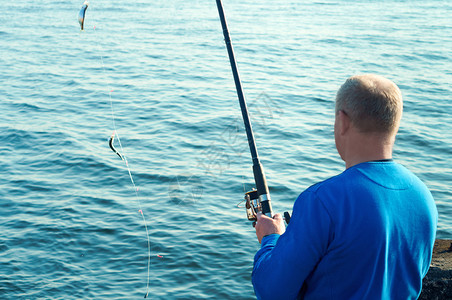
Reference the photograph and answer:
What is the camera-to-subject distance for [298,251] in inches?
68.4

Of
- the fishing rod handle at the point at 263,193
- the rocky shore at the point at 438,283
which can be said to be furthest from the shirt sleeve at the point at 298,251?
the rocky shore at the point at 438,283

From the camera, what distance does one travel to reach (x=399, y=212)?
1.73 metres

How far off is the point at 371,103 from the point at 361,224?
1.27 feet

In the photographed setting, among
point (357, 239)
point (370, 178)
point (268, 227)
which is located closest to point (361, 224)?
point (357, 239)

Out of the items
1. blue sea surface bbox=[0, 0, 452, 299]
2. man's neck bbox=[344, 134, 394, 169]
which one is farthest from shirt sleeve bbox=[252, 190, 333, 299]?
blue sea surface bbox=[0, 0, 452, 299]

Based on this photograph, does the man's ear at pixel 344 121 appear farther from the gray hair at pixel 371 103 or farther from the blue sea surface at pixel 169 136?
the blue sea surface at pixel 169 136

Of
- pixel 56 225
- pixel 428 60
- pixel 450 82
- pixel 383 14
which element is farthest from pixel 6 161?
pixel 383 14

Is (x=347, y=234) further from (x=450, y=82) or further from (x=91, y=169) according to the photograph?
(x=450, y=82)

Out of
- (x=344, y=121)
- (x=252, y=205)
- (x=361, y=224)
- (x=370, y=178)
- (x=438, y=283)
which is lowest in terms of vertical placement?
(x=438, y=283)

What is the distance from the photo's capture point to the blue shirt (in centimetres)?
169

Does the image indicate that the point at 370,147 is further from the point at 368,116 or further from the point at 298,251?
the point at 298,251

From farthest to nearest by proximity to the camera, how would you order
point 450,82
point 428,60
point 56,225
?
point 428,60 < point 450,82 < point 56,225

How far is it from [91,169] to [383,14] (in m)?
19.7

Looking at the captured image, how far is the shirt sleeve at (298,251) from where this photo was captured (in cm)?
171
